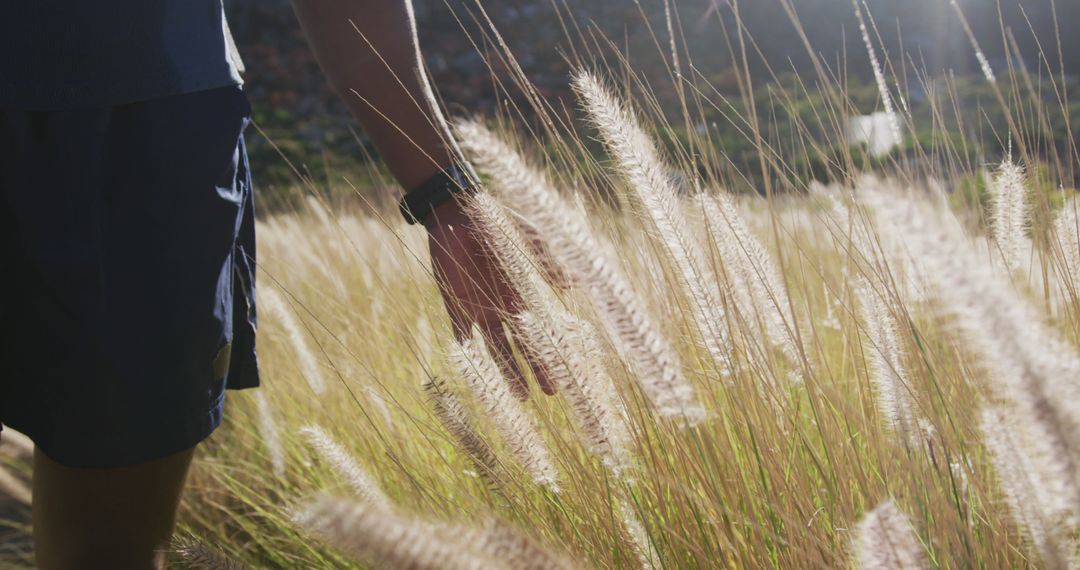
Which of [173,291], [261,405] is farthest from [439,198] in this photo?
[261,405]

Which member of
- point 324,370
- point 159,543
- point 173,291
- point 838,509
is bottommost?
point 324,370

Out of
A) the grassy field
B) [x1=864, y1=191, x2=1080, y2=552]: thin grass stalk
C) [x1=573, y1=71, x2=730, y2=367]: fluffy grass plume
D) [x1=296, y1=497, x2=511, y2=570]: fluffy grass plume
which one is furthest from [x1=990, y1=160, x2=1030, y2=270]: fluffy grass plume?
[x1=296, y1=497, x2=511, y2=570]: fluffy grass plume

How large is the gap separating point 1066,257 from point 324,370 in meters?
1.70

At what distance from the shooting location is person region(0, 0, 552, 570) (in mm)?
1000

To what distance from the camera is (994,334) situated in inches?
18.9

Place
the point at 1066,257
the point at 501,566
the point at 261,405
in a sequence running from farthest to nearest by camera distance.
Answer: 1. the point at 261,405
2. the point at 1066,257
3. the point at 501,566

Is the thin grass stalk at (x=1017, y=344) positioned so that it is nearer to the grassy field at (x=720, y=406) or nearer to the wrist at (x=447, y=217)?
the grassy field at (x=720, y=406)

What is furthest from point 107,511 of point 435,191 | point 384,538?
point 384,538

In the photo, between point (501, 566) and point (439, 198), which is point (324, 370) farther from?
point (501, 566)

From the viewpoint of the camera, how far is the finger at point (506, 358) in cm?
108

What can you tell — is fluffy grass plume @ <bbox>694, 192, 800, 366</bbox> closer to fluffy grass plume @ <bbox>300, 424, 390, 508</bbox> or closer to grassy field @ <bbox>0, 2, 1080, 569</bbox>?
grassy field @ <bbox>0, 2, 1080, 569</bbox>

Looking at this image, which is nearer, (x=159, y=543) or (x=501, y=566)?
(x=501, y=566)

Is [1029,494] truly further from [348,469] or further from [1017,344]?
[348,469]

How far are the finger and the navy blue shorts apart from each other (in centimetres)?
33
